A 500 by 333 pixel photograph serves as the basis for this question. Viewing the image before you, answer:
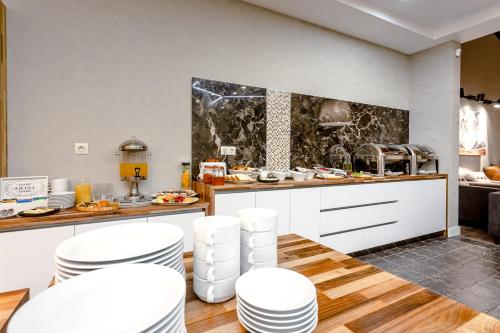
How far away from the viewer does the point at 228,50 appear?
3.07m

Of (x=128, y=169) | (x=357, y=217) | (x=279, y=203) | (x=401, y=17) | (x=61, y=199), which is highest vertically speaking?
(x=401, y=17)

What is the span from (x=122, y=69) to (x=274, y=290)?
8.42 feet

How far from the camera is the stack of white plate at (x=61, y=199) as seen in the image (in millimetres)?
2037

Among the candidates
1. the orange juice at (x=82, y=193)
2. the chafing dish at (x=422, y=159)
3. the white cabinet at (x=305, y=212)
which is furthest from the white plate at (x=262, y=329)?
the chafing dish at (x=422, y=159)

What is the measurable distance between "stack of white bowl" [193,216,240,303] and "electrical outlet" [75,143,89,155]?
7.07 ft

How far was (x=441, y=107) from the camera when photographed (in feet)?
13.9

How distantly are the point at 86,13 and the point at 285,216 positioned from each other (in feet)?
8.54

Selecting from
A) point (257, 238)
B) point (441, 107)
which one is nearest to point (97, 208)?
point (257, 238)

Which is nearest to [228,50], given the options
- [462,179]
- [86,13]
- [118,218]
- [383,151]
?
[86,13]

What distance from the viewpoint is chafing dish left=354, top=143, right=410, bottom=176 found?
364 centimetres

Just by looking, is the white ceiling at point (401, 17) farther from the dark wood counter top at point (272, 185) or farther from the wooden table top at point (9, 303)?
the wooden table top at point (9, 303)

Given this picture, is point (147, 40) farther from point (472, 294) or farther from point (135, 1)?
point (472, 294)

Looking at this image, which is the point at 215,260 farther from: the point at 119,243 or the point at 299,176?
the point at 299,176

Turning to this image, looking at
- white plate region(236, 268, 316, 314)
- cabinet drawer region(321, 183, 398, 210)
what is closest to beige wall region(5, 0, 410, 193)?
cabinet drawer region(321, 183, 398, 210)
